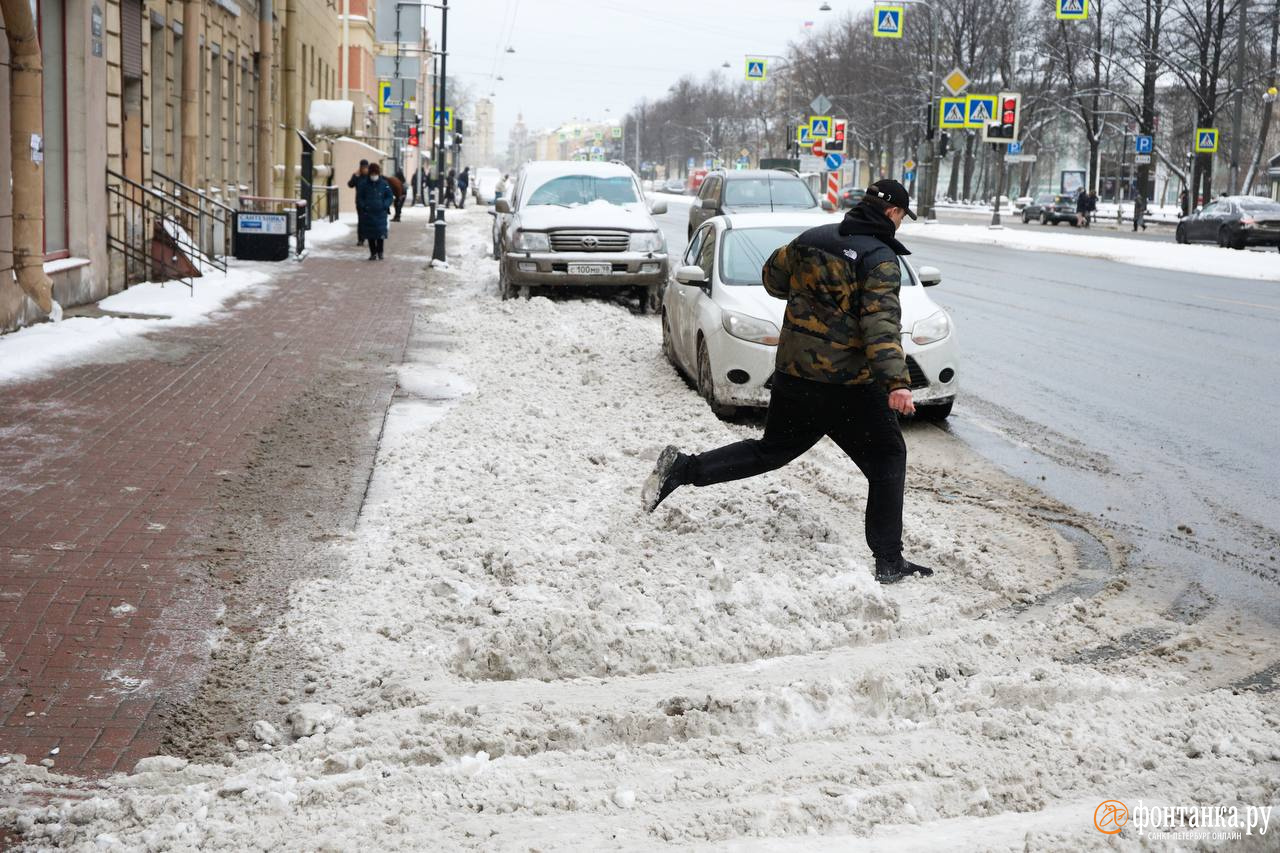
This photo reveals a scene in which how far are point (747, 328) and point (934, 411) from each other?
159cm

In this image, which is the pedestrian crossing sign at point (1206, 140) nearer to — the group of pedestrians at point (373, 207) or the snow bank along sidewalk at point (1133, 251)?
the snow bank along sidewalk at point (1133, 251)

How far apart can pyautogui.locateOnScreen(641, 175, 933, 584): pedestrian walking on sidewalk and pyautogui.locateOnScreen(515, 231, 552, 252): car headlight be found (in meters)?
11.7

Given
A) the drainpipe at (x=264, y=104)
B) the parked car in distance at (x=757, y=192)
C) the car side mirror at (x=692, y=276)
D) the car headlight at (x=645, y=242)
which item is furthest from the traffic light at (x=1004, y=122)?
the car side mirror at (x=692, y=276)

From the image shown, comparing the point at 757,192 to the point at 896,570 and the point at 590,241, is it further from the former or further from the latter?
the point at 896,570

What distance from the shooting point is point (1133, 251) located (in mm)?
34719

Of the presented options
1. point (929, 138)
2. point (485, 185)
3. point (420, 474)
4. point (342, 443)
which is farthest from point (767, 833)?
point (485, 185)

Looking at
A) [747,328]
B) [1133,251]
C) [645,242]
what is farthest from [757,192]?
[747,328]

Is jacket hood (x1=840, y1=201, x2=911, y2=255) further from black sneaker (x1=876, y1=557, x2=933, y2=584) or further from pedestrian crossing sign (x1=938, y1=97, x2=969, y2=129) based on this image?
pedestrian crossing sign (x1=938, y1=97, x2=969, y2=129)

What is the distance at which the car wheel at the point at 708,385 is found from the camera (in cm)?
1020

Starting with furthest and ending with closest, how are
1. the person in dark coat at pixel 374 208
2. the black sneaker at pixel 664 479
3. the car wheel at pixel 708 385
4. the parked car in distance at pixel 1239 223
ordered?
the parked car in distance at pixel 1239 223, the person in dark coat at pixel 374 208, the car wheel at pixel 708 385, the black sneaker at pixel 664 479

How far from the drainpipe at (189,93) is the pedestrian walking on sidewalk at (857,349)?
1714cm

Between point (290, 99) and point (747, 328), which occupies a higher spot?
point (290, 99)

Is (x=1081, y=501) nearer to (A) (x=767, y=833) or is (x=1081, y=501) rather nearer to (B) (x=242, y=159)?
(A) (x=767, y=833)

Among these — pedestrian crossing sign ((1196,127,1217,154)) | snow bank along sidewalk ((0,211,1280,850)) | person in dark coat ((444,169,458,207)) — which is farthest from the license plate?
pedestrian crossing sign ((1196,127,1217,154))
